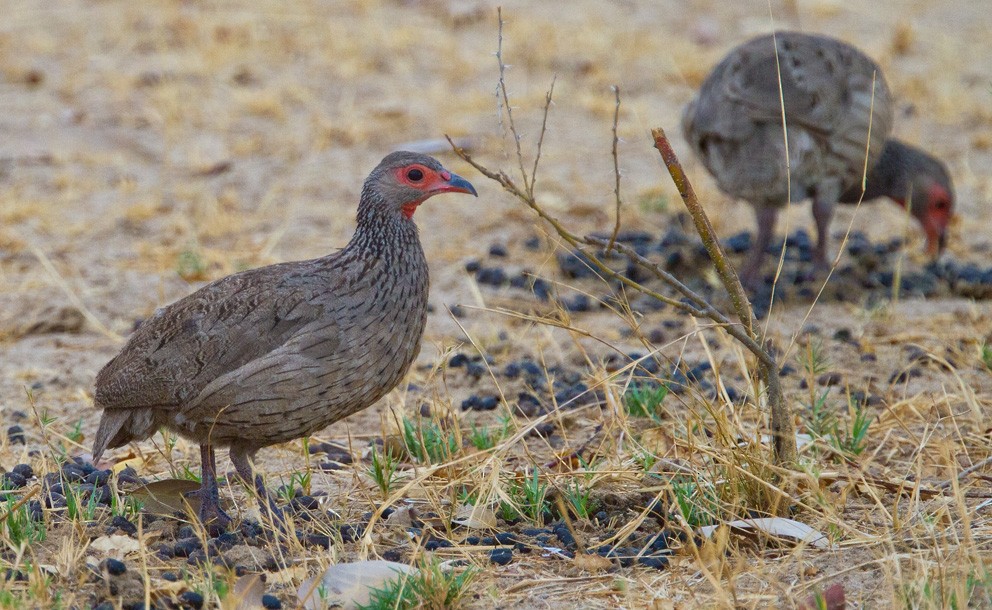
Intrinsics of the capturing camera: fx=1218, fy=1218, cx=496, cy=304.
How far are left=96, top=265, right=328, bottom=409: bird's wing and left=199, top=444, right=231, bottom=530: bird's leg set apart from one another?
0.22m

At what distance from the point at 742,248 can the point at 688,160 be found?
67.8 inches

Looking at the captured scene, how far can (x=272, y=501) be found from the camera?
393cm

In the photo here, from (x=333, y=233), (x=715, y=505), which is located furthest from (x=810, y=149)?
(x=715, y=505)

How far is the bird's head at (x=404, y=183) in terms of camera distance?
13.7 ft

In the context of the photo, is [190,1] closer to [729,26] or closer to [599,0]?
[599,0]

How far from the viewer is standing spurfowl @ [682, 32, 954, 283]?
6340 millimetres

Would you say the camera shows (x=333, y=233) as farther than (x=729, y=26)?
No

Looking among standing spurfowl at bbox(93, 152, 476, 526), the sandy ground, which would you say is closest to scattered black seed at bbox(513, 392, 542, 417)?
the sandy ground

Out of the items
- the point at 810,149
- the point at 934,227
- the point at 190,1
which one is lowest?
the point at 934,227

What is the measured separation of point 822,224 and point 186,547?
447cm

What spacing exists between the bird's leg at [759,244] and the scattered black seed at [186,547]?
3873 mm

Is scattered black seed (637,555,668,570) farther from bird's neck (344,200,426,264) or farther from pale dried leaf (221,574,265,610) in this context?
bird's neck (344,200,426,264)

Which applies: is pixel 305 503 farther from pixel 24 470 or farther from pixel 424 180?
pixel 424 180

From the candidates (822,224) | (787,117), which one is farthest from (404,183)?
(822,224)
